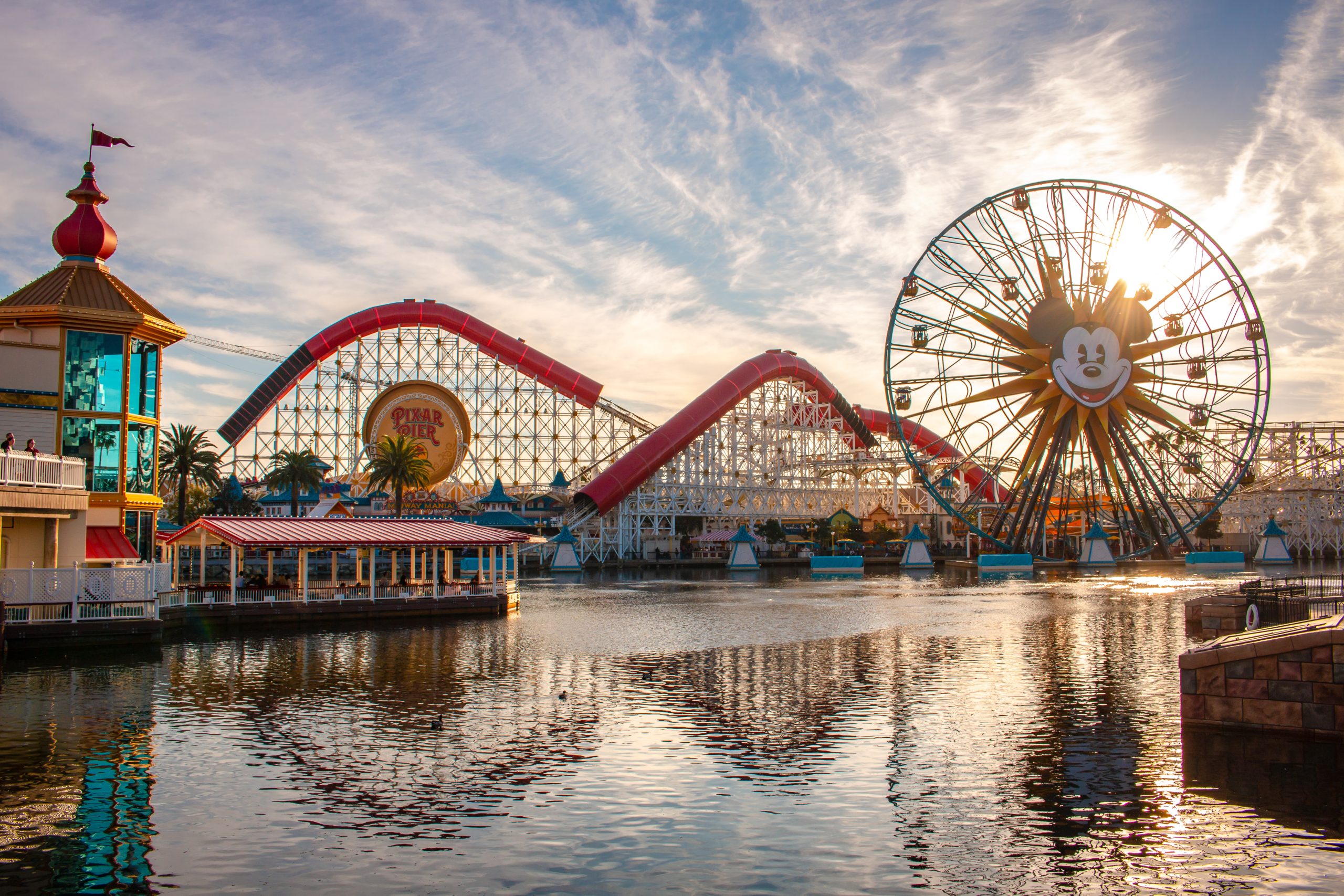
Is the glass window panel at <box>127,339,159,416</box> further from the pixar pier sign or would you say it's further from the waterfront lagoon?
the pixar pier sign

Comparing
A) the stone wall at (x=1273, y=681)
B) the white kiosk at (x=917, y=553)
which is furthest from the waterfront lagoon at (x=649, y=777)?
the white kiosk at (x=917, y=553)

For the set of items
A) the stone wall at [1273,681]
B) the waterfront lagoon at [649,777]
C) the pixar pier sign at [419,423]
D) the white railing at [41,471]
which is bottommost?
the waterfront lagoon at [649,777]

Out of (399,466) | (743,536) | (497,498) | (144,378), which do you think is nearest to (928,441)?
(743,536)

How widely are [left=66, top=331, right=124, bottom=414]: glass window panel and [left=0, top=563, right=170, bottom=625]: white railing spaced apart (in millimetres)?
5957

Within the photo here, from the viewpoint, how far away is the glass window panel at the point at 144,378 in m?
32.7

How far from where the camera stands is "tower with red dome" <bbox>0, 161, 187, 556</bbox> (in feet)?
99.5

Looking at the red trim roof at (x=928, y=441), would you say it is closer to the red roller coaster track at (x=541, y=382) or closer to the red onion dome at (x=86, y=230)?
the red roller coaster track at (x=541, y=382)

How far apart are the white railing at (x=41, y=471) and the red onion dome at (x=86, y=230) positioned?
27.0 feet

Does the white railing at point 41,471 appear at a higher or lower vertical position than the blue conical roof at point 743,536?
higher

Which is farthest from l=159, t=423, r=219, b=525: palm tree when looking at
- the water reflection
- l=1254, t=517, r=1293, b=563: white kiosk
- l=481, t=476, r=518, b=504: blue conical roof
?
l=1254, t=517, r=1293, b=563: white kiosk

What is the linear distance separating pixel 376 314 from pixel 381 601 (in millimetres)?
42254

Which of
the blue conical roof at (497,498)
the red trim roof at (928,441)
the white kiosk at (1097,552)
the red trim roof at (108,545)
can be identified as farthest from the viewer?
the red trim roof at (928,441)

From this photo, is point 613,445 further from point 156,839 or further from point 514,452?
point 156,839

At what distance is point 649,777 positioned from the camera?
13602mm
